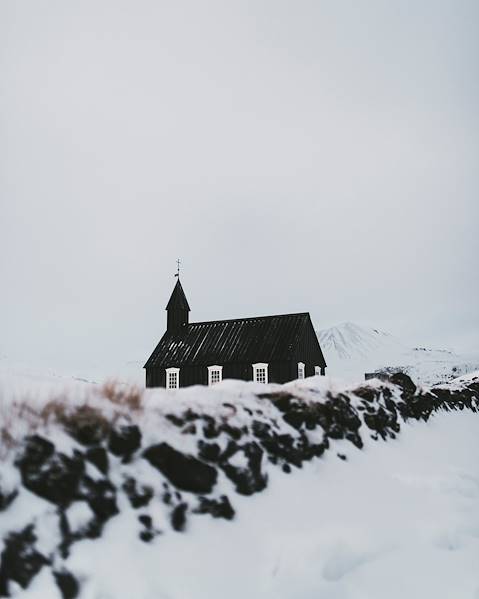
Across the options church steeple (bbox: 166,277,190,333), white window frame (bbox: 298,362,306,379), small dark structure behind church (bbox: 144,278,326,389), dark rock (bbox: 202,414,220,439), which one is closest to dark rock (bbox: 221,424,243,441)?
dark rock (bbox: 202,414,220,439)

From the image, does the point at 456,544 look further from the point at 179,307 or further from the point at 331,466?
the point at 179,307

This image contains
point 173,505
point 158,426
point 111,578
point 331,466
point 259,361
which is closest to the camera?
point 111,578

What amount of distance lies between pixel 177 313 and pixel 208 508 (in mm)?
35777

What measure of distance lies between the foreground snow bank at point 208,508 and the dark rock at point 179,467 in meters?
0.01

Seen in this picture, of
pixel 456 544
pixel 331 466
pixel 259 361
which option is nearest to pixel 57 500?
pixel 331 466

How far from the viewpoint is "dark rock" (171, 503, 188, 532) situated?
5.00 metres

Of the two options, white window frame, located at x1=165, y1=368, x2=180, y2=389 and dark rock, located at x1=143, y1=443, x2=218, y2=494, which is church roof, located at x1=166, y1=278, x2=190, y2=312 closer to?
white window frame, located at x1=165, y1=368, x2=180, y2=389

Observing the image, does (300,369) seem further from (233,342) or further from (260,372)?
(233,342)

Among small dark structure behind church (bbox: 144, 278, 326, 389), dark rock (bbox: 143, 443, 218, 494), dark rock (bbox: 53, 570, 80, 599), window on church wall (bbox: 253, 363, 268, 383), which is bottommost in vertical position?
dark rock (bbox: 53, 570, 80, 599)

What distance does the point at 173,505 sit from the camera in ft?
16.8

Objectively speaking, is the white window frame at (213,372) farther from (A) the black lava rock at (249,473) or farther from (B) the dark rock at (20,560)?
(B) the dark rock at (20,560)

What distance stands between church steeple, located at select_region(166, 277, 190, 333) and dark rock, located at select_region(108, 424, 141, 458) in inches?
1379

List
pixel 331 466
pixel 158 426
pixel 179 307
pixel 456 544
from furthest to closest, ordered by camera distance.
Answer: pixel 179 307
pixel 331 466
pixel 456 544
pixel 158 426

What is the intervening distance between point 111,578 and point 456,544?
3.78 metres
